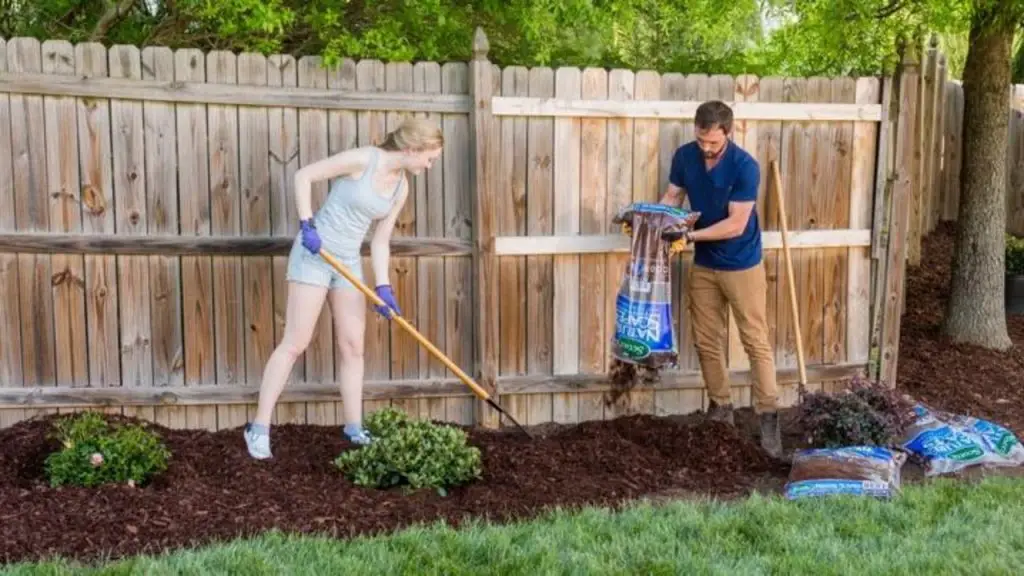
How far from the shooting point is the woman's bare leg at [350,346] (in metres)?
5.52

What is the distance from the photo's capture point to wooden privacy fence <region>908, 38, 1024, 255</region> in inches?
432

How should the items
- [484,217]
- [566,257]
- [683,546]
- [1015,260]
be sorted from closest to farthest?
[683,546]
[484,217]
[566,257]
[1015,260]

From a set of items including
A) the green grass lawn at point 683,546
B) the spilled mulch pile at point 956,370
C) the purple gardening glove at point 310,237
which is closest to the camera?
the green grass lawn at point 683,546

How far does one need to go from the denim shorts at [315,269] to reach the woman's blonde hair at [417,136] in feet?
2.05

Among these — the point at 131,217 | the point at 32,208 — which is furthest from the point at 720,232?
the point at 32,208

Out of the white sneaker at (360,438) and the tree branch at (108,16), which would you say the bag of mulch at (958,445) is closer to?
the white sneaker at (360,438)

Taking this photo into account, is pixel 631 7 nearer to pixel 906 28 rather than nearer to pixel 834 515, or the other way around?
pixel 906 28

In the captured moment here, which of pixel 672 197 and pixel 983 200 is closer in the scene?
pixel 672 197

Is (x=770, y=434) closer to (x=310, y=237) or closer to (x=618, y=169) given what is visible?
(x=618, y=169)

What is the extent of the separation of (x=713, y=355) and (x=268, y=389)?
2496 millimetres

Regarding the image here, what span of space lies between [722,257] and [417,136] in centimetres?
188

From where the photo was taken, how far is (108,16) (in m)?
6.67

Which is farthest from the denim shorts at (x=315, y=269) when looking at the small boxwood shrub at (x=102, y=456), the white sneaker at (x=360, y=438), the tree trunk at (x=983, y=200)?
the tree trunk at (x=983, y=200)

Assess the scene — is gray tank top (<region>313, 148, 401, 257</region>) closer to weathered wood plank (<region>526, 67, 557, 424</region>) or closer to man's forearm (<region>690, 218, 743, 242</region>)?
weathered wood plank (<region>526, 67, 557, 424</region>)
